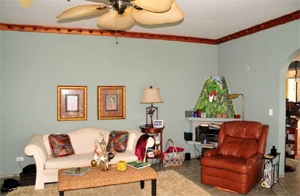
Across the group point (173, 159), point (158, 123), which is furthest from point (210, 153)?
point (158, 123)

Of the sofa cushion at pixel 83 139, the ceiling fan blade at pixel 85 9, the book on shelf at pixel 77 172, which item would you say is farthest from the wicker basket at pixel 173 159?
the ceiling fan blade at pixel 85 9

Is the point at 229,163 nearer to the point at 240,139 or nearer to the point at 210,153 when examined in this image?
the point at 210,153

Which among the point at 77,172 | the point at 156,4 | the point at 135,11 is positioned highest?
the point at 135,11

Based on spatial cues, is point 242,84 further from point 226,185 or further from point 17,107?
point 17,107

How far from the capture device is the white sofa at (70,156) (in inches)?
162

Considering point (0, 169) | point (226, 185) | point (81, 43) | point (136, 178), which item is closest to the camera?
point (136, 178)

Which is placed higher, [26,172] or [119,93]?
[119,93]

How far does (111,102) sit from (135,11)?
10.5 ft

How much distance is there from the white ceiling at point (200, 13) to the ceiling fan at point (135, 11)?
1.00 metres

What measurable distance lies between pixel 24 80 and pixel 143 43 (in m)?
2.56

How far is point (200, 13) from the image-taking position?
4.26 metres

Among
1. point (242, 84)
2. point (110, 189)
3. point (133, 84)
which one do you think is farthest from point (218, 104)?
point (110, 189)

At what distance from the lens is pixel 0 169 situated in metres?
4.79

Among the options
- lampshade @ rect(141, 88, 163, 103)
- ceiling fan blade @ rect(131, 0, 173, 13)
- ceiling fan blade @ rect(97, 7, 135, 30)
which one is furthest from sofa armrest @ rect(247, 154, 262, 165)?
ceiling fan blade @ rect(131, 0, 173, 13)
